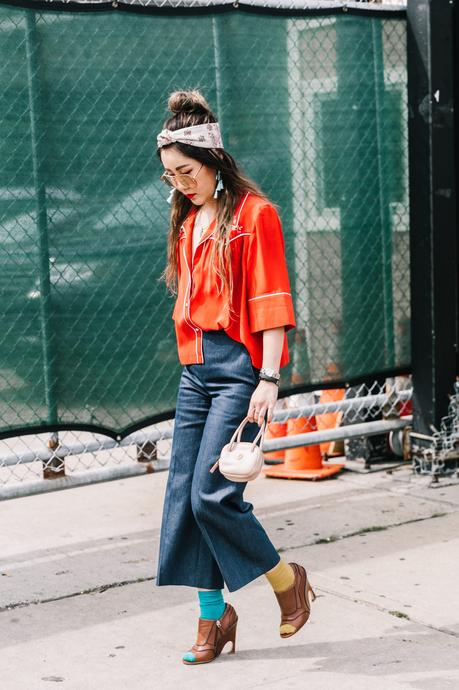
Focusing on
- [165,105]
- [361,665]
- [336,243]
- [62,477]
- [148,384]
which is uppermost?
[165,105]

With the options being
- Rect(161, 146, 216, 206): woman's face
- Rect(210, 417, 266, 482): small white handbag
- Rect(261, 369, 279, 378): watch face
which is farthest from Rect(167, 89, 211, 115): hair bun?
Rect(210, 417, 266, 482): small white handbag

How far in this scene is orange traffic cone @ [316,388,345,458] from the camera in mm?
7125

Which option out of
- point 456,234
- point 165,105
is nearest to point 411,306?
point 456,234

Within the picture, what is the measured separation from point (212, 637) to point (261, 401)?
89 centimetres

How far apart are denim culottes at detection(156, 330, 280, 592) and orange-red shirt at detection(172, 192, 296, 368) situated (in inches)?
2.0

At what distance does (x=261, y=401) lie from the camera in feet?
12.6

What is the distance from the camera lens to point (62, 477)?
543cm

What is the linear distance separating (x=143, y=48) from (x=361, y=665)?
10.1 ft

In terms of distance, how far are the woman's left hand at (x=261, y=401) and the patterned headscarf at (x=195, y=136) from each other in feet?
2.70

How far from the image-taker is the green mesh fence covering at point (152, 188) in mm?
5262

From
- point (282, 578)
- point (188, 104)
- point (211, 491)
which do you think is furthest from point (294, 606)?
point (188, 104)

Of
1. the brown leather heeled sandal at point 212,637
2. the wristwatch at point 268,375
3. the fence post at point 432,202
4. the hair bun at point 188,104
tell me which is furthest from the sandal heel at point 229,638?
the fence post at point 432,202

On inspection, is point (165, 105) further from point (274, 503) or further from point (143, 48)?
point (274, 503)

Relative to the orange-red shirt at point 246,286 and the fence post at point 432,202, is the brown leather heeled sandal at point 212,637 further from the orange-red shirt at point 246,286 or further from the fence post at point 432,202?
the fence post at point 432,202
